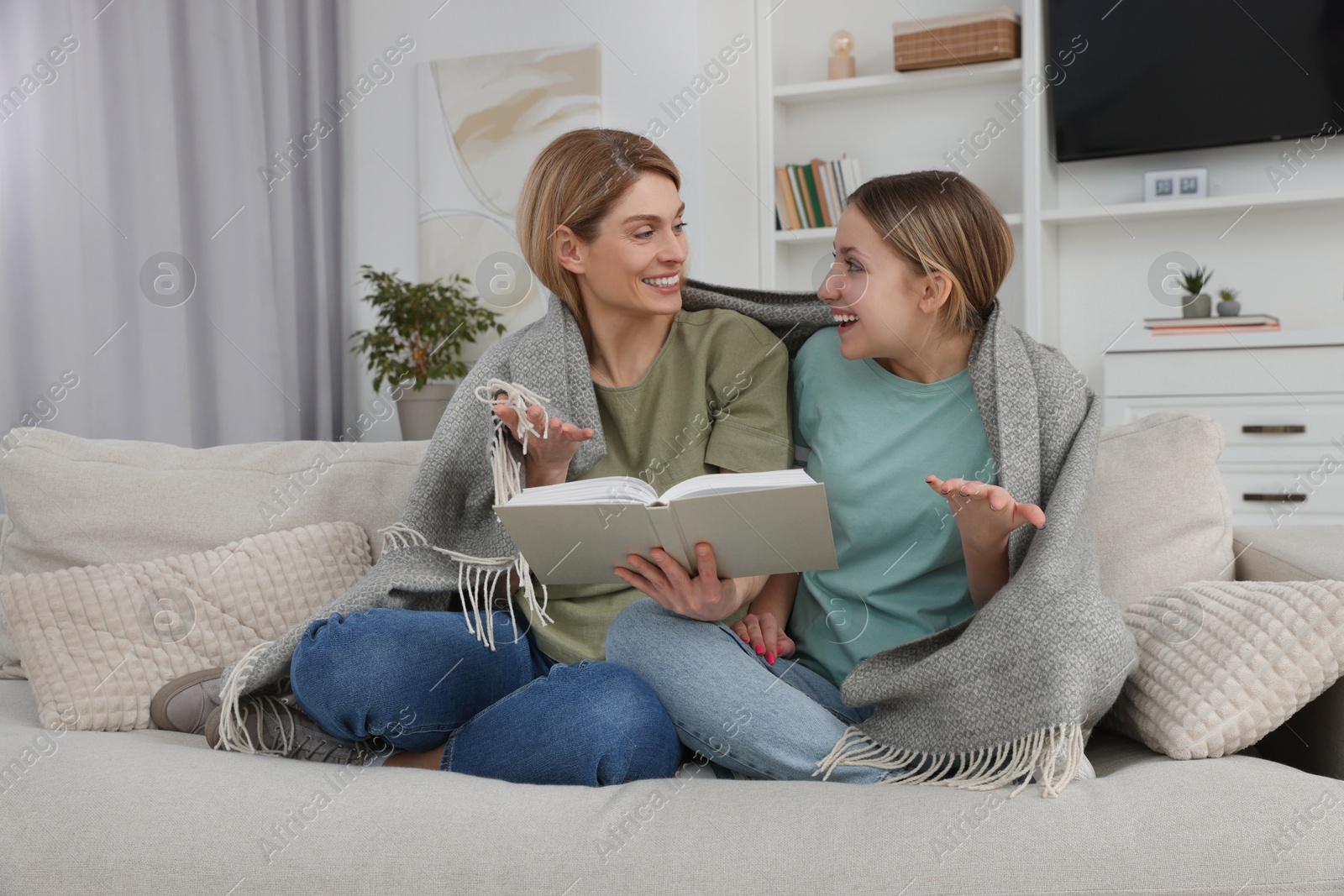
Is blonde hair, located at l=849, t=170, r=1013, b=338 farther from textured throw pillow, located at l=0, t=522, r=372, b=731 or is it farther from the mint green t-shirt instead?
textured throw pillow, located at l=0, t=522, r=372, b=731

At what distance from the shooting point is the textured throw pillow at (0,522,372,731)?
130cm

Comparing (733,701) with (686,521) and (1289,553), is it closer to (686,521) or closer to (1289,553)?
(686,521)

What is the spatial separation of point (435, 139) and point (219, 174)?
832mm

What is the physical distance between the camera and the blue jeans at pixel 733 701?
1088 millimetres

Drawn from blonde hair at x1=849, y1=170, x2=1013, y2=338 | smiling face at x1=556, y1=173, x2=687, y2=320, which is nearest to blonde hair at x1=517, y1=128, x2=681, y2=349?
smiling face at x1=556, y1=173, x2=687, y2=320

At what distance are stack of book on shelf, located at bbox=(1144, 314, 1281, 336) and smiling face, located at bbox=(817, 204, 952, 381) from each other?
81.5 inches

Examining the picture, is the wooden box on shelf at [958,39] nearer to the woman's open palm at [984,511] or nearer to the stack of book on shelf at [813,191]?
the stack of book on shelf at [813,191]

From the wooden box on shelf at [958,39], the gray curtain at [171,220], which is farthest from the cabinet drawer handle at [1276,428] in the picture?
the gray curtain at [171,220]

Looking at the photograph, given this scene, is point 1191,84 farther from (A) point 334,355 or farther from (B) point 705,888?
(B) point 705,888

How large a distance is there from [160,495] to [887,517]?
38.7 inches

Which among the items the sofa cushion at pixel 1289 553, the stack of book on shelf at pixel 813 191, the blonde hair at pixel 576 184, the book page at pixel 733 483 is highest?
the stack of book on shelf at pixel 813 191

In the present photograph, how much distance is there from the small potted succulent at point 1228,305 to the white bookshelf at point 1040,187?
0.66 ft

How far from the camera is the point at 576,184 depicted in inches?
54.5

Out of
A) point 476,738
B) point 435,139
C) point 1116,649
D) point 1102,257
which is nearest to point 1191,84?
point 1102,257
